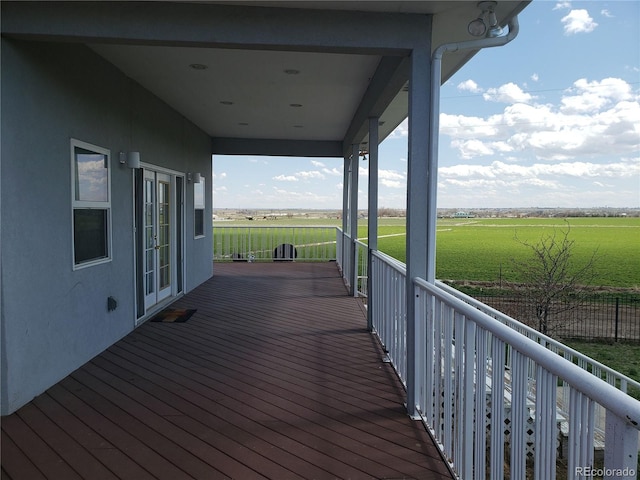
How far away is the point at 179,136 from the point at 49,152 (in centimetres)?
350

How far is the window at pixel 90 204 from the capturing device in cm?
358

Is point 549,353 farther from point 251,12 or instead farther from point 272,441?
point 251,12

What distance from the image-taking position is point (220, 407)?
9.39ft

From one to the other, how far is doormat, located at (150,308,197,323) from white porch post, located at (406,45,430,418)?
316 centimetres

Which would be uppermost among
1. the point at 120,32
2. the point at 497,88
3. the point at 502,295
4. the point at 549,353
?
the point at 497,88

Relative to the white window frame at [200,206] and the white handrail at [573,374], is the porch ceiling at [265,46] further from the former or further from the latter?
the white handrail at [573,374]

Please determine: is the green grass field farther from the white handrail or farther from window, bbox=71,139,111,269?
the white handrail

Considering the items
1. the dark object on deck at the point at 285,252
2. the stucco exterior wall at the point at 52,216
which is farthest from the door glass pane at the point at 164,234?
the dark object on deck at the point at 285,252

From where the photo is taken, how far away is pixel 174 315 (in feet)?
17.8

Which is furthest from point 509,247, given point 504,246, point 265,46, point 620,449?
point 620,449

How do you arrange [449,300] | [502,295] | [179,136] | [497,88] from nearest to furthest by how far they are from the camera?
[449,300]
[179,136]
[502,295]
[497,88]

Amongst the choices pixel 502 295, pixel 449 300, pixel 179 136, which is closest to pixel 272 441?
pixel 449 300

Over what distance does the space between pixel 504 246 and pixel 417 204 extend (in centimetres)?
2661

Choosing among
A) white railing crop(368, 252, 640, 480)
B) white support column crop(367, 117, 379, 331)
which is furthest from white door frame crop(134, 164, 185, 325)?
white railing crop(368, 252, 640, 480)
